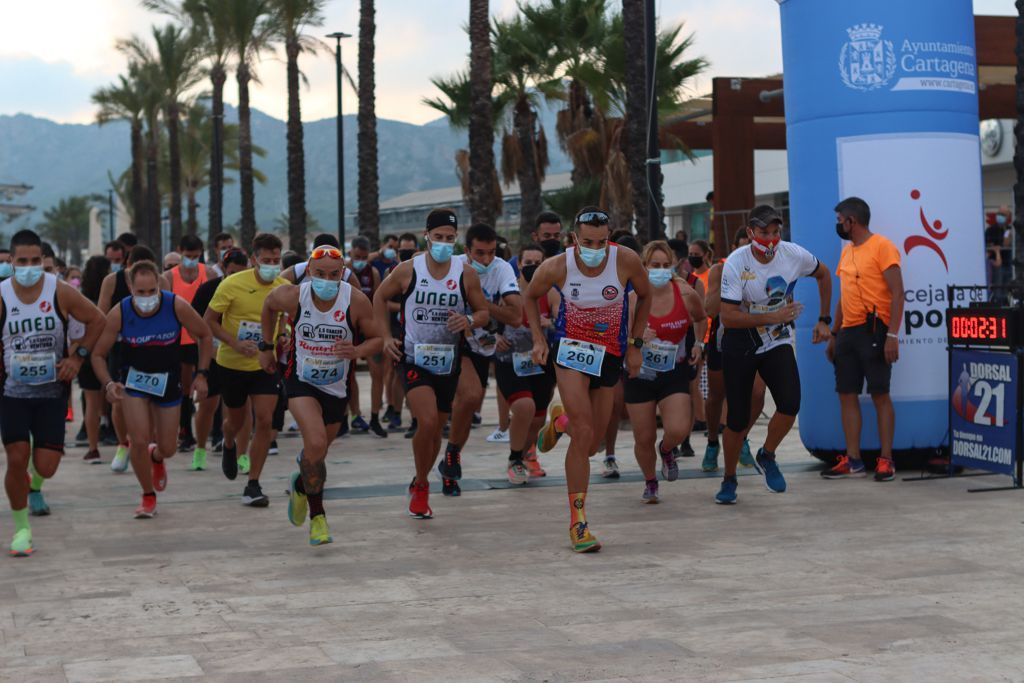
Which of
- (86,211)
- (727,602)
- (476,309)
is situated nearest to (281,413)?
(476,309)

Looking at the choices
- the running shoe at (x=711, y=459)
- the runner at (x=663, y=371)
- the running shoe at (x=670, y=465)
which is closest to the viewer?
the runner at (x=663, y=371)

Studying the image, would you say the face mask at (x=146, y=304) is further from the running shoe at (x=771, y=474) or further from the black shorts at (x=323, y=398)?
the running shoe at (x=771, y=474)

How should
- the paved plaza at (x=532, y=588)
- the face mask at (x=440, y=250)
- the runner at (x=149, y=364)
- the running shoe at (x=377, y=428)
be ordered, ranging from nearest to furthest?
the paved plaza at (x=532, y=588) < the face mask at (x=440, y=250) < the runner at (x=149, y=364) < the running shoe at (x=377, y=428)

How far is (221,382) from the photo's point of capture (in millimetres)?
11109

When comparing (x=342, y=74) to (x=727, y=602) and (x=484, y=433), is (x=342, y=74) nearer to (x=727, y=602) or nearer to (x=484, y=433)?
(x=484, y=433)

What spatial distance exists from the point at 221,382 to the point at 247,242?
31.2 m

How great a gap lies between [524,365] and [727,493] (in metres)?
2.05

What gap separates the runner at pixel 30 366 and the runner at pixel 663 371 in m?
3.75

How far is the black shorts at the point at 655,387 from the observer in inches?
393

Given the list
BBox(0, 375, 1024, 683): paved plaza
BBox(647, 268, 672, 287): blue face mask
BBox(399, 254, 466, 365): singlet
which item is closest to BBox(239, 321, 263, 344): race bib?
BBox(0, 375, 1024, 683): paved plaza

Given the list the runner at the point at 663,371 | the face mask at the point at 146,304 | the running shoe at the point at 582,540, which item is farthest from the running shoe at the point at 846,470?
the face mask at the point at 146,304

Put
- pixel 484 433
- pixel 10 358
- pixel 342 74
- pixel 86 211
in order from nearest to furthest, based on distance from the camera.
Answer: pixel 10 358, pixel 484 433, pixel 342 74, pixel 86 211

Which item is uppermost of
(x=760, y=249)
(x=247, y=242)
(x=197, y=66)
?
(x=197, y=66)

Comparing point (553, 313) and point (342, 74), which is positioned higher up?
point (342, 74)
